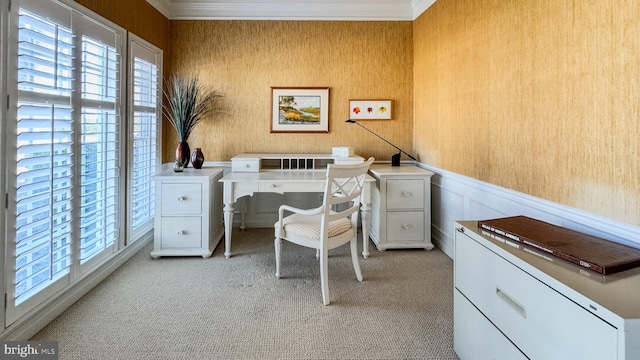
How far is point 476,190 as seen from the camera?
104 inches

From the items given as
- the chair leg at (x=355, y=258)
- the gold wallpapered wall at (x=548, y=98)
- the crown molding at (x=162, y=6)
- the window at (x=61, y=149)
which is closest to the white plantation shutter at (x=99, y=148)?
the window at (x=61, y=149)

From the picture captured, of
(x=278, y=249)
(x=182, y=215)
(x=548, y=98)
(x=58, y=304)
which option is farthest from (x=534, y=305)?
(x=182, y=215)

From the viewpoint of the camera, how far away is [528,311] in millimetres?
1193

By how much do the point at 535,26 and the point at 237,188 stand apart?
245 centimetres

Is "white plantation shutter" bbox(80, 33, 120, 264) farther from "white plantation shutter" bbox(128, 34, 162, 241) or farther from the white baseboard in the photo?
"white plantation shutter" bbox(128, 34, 162, 241)

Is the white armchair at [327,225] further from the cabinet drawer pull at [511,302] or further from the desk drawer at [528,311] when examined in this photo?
the cabinet drawer pull at [511,302]

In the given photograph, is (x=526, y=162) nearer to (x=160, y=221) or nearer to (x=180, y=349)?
(x=180, y=349)

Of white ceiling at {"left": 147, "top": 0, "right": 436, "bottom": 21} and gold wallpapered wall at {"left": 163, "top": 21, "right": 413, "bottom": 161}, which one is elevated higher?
white ceiling at {"left": 147, "top": 0, "right": 436, "bottom": 21}

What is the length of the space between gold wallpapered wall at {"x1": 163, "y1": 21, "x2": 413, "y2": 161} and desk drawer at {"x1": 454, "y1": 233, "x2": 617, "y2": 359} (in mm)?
2543

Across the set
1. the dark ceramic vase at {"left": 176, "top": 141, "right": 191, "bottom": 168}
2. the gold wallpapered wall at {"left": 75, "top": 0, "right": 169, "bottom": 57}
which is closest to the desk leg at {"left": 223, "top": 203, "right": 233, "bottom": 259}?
the dark ceramic vase at {"left": 176, "top": 141, "right": 191, "bottom": 168}

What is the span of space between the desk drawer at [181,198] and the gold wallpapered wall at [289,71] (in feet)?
3.06

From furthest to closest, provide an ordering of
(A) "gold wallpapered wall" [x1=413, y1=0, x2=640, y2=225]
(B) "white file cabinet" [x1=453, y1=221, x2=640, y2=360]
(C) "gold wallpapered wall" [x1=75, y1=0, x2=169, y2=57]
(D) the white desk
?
1. (D) the white desk
2. (C) "gold wallpapered wall" [x1=75, y1=0, x2=169, y2=57]
3. (A) "gold wallpapered wall" [x1=413, y1=0, x2=640, y2=225]
4. (B) "white file cabinet" [x1=453, y1=221, x2=640, y2=360]

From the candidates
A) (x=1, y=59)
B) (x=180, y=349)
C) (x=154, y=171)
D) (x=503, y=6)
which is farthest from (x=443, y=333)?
(x=154, y=171)

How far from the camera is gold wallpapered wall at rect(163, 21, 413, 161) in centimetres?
382
